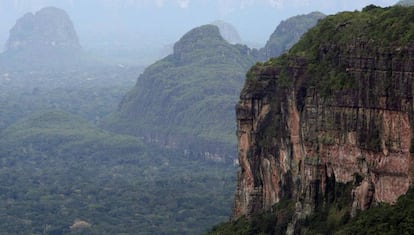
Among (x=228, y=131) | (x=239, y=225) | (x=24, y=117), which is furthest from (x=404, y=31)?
(x=24, y=117)

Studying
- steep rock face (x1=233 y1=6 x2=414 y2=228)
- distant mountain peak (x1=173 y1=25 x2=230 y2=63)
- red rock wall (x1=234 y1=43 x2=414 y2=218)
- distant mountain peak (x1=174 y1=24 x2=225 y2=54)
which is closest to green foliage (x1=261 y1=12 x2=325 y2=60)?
distant mountain peak (x1=173 y1=25 x2=230 y2=63)

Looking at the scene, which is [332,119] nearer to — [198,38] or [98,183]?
[98,183]

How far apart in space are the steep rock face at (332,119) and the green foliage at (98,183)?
40.4m

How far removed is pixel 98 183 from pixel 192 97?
146 ft

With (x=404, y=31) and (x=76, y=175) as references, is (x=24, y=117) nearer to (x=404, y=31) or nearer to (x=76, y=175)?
(x=76, y=175)

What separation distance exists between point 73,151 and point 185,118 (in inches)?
762

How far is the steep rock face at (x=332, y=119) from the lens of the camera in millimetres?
43188

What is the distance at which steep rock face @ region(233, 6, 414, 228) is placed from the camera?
142 feet

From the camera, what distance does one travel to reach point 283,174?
5178cm

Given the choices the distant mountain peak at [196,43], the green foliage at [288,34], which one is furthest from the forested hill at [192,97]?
the green foliage at [288,34]

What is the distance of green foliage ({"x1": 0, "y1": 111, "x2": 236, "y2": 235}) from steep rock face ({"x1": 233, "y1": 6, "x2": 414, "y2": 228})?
40.4 meters

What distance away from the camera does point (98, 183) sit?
127 meters

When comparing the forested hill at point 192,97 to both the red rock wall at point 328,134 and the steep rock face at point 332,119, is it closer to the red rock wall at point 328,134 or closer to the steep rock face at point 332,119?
the red rock wall at point 328,134

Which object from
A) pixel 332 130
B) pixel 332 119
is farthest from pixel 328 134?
pixel 332 119
